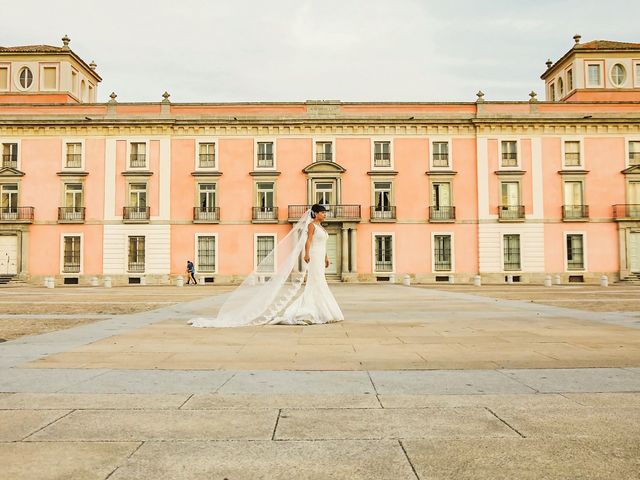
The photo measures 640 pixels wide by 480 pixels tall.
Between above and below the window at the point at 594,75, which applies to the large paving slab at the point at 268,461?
below

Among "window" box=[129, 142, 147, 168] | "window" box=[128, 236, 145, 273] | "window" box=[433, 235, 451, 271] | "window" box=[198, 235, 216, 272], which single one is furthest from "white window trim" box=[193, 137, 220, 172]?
"window" box=[433, 235, 451, 271]

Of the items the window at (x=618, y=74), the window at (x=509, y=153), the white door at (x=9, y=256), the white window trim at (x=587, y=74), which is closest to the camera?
the white door at (x=9, y=256)

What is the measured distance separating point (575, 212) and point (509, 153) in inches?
201

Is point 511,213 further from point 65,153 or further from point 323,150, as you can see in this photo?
point 65,153

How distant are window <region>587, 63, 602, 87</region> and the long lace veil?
1205 inches

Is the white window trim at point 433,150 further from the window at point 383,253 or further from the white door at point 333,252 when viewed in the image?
the white door at point 333,252

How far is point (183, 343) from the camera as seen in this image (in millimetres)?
6703

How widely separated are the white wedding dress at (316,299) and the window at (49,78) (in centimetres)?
3022

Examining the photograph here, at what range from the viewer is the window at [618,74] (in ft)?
109

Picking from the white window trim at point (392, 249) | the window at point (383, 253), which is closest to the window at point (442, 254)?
the white window trim at point (392, 249)

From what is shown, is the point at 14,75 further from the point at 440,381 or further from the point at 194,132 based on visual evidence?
the point at 440,381

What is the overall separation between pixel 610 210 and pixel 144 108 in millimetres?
27917

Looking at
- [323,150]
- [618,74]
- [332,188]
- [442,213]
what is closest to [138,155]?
[323,150]

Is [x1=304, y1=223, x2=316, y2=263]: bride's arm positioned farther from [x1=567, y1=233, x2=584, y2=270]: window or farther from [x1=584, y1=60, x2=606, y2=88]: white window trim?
[x1=584, y1=60, x2=606, y2=88]: white window trim
